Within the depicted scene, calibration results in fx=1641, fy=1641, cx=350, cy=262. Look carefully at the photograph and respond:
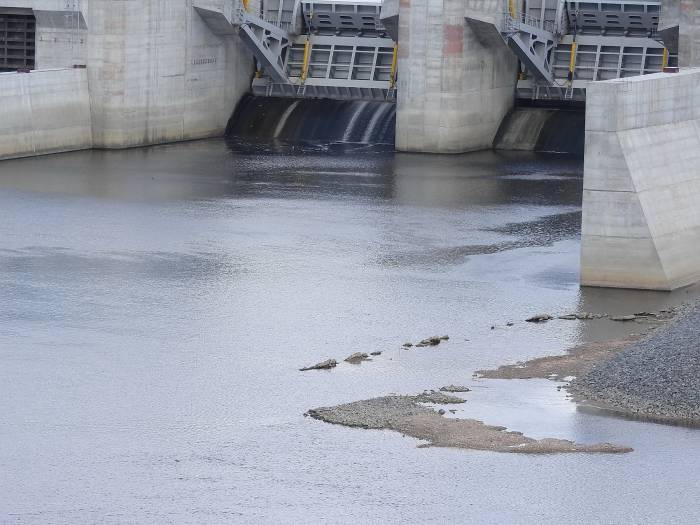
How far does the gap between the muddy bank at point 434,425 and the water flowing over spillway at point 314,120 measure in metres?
32.9

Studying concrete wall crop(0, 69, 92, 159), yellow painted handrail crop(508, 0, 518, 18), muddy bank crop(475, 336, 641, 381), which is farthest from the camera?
yellow painted handrail crop(508, 0, 518, 18)

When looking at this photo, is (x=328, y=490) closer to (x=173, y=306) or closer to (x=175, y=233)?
(x=173, y=306)

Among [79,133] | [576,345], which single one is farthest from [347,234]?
[79,133]

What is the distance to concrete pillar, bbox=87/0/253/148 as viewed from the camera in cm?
5284

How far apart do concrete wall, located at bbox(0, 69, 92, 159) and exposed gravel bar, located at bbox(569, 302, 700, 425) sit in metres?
28.4

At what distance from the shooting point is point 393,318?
30312 millimetres

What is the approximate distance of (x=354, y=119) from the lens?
57875 mm

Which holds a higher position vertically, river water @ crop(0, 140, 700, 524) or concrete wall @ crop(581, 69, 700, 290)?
concrete wall @ crop(581, 69, 700, 290)

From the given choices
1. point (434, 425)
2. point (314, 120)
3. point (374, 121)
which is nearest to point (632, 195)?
point (434, 425)

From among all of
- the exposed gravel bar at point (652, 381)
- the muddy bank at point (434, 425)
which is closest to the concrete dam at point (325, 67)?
the exposed gravel bar at point (652, 381)

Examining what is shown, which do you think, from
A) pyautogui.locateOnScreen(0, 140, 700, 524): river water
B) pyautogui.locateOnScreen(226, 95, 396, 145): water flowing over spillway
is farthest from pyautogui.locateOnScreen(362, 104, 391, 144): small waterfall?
pyautogui.locateOnScreen(0, 140, 700, 524): river water

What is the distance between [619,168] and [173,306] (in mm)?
9094

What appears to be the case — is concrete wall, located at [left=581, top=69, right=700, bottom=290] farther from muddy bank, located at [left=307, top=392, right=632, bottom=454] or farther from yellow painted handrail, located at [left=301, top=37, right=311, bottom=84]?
yellow painted handrail, located at [left=301, top=37, right=311, bottom=84]

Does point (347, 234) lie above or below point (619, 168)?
below
